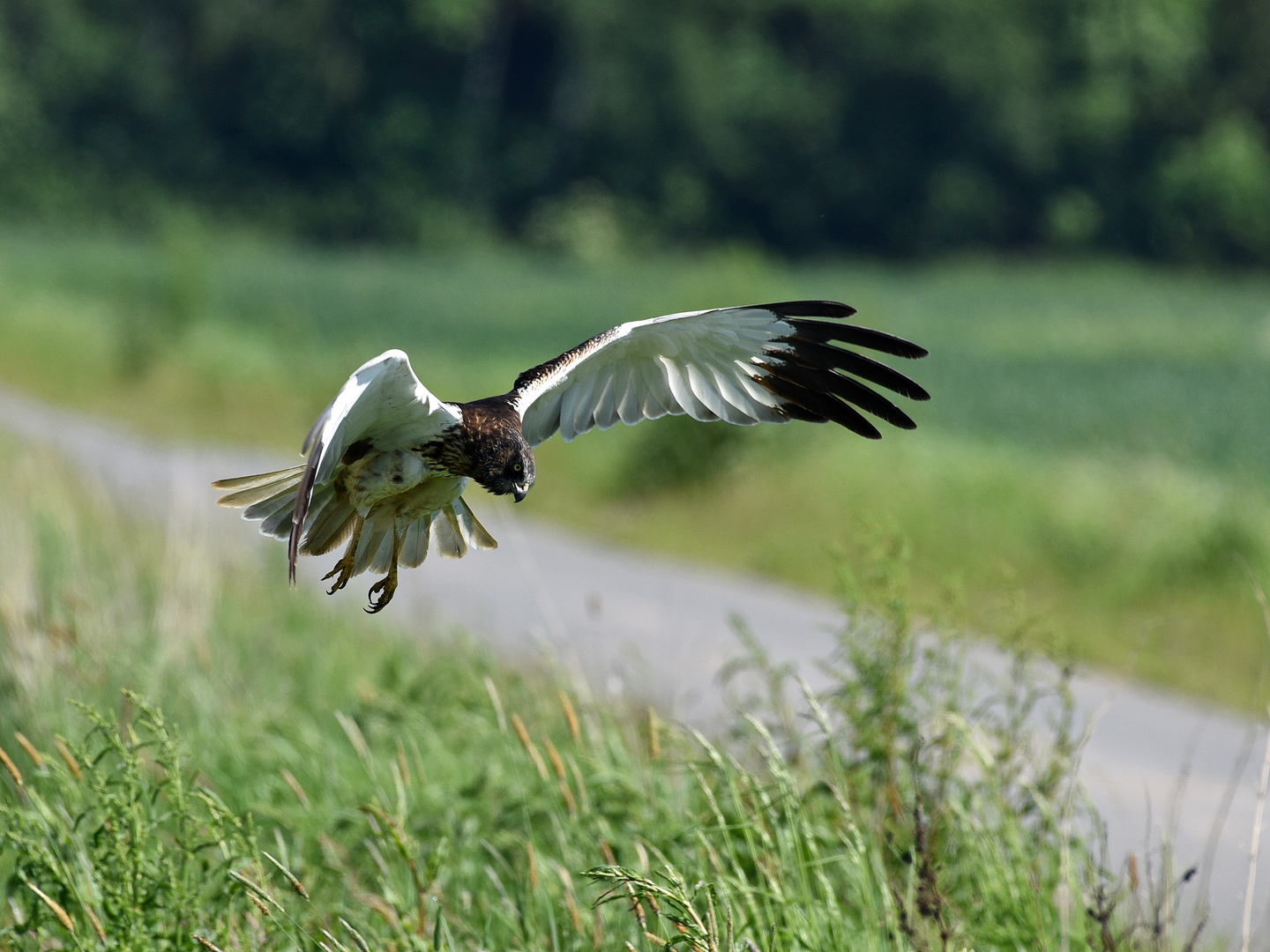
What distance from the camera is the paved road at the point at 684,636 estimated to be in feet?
16.6

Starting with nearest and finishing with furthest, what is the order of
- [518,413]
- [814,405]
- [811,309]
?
[518,413] → [811,309] → [814,405]

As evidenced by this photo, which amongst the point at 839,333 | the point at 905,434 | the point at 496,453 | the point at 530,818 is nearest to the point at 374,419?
the point at 496,453

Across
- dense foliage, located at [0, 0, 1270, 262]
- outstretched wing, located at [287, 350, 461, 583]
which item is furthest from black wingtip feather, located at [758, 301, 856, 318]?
dense foliage, located at [0, 0, 1270, 262]

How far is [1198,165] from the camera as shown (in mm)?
43625

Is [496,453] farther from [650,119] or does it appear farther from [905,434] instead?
[650,119]

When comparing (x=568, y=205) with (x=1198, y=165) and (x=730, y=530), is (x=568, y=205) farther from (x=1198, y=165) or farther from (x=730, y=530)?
(x=730, y=530)

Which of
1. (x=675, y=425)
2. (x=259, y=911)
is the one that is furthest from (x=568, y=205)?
(x=259, y=911)

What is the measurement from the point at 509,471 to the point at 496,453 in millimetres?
43

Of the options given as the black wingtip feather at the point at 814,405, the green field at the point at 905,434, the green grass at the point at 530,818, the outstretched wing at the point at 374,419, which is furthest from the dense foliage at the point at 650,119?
the outstretched wing at the point at 374,419

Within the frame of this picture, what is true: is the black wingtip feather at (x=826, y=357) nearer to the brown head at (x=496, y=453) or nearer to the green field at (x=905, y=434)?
the green field at (x=905, y=434)

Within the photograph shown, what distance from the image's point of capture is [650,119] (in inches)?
1943

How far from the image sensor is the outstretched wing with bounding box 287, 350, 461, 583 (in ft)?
6.58

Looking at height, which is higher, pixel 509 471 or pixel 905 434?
pixel 905 434

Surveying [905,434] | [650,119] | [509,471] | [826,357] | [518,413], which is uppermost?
[650,119]
